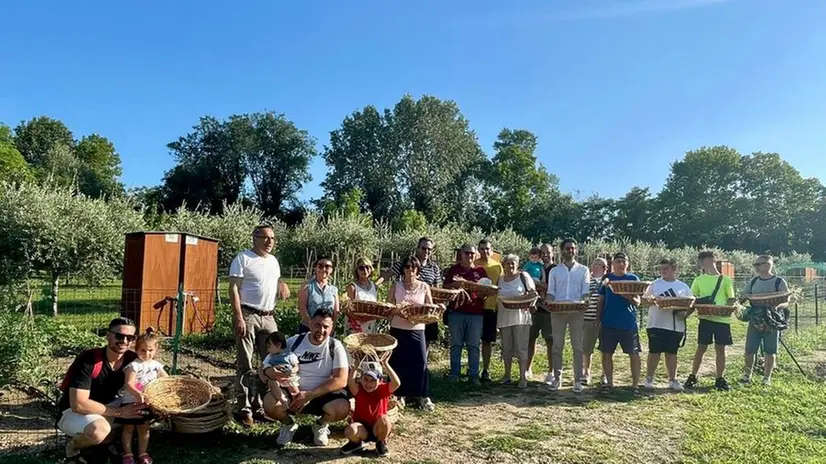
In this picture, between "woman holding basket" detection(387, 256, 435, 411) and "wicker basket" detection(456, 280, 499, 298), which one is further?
"wicker basket" detection(456, 280, 499, 298)

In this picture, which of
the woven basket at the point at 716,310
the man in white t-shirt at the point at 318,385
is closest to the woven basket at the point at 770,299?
the woven basket at the point at 716,310

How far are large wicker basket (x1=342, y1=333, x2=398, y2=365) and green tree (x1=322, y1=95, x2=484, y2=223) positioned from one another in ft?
137

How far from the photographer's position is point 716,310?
7.30 meters

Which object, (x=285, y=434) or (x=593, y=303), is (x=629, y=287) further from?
(x=285, y=434)

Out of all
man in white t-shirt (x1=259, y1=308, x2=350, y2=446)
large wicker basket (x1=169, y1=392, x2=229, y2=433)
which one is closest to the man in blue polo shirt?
man in white t-shirt (x1=259, y1=308, x2=350, y2=446)

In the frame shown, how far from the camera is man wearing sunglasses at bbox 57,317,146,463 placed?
162 inches

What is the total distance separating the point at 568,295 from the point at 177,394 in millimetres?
4554

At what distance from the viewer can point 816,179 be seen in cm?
5300

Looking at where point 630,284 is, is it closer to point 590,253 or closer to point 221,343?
point 221,343

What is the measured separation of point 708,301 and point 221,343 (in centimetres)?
733

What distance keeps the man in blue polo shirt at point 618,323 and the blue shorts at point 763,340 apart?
6.00 feet

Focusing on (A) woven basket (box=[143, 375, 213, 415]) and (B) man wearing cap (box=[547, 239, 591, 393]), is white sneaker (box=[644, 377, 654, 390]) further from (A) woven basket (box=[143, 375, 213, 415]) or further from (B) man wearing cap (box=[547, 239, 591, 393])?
(A) woven basket (box=[143, 375, 213, 415])

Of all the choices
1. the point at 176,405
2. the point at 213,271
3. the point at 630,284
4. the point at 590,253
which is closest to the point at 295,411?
the point at 176,405

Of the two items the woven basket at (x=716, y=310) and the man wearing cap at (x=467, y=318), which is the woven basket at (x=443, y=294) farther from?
the woven basket at (x=716, y=310)
